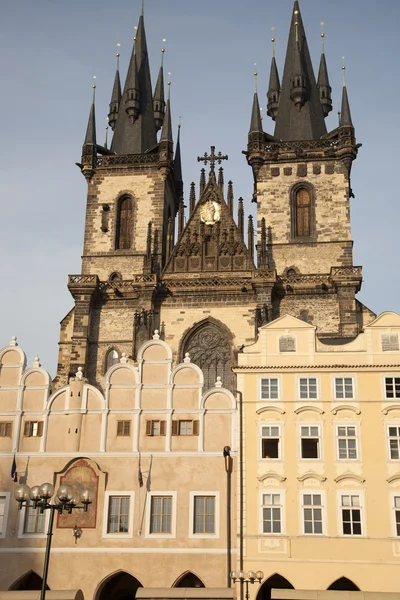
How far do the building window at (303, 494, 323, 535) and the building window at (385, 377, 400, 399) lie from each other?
417 cm

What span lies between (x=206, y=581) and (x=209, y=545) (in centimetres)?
108

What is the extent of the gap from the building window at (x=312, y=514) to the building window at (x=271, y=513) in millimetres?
792

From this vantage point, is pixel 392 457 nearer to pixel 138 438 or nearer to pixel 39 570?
pixel 138 438

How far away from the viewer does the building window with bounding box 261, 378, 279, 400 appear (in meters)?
28.2

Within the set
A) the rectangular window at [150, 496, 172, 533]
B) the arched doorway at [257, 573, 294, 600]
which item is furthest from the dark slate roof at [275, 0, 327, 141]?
the arched doorway at [257, 573, 294, 600]

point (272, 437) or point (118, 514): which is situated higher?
point (272, 437)

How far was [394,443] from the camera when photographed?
1065 inches

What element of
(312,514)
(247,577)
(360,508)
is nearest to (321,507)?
(312,514)

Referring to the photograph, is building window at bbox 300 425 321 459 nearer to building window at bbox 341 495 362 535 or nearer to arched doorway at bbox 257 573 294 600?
building window at bbox 341 495 362 535

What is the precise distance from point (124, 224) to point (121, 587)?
84.1ft

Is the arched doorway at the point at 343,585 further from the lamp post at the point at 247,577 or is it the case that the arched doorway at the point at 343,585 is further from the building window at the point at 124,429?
the building window at the point at 124,429

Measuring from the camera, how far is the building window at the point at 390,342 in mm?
28438

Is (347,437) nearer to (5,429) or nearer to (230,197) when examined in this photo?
(5,429)

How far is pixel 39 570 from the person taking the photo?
26109 millimetres
